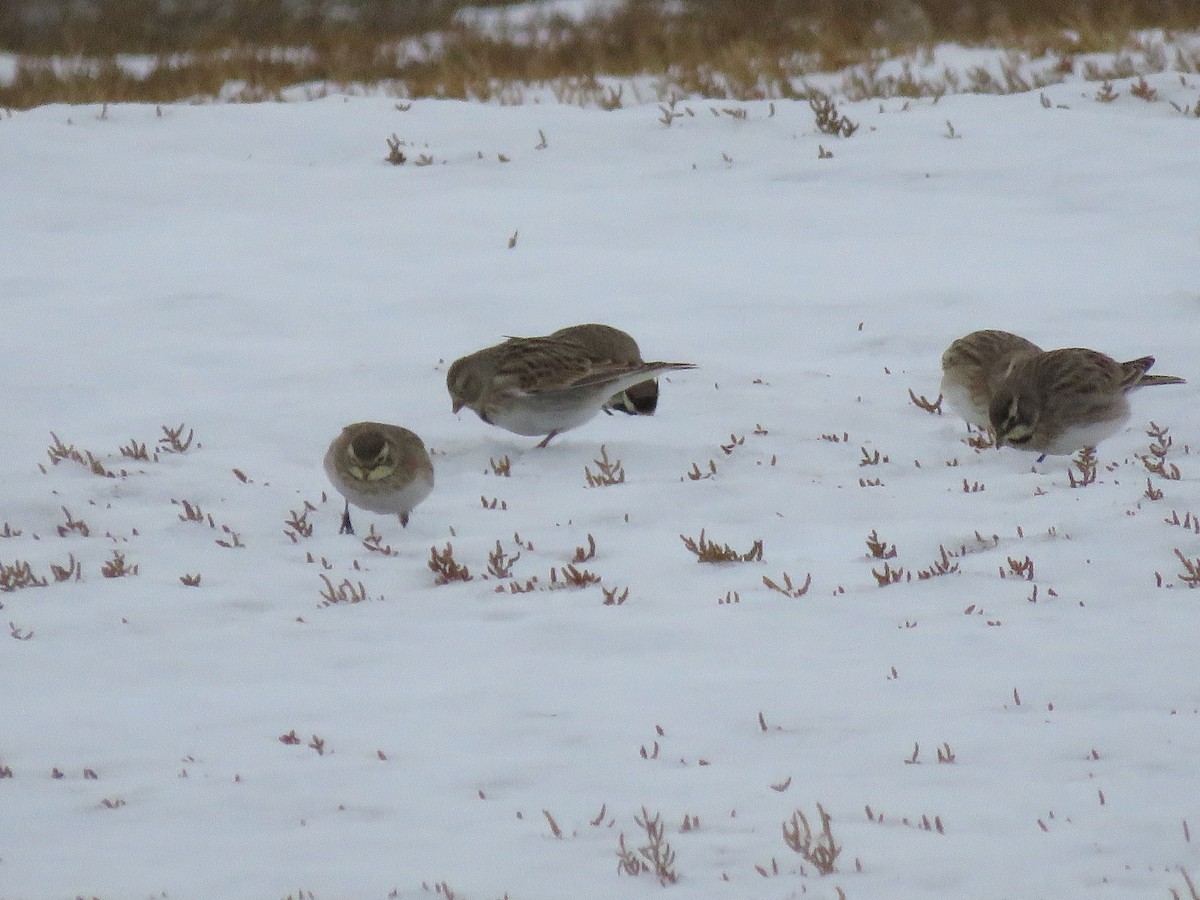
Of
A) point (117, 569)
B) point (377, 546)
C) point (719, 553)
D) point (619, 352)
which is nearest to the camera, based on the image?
point (719, 553)

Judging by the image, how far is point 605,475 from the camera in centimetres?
838

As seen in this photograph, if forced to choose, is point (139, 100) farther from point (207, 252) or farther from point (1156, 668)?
point (1156, 668)

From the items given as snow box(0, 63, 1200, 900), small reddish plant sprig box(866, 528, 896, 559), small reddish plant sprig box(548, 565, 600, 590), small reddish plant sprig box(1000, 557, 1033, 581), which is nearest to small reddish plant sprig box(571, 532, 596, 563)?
snow box(0, 63, 1200, 900)

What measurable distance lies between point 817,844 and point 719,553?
9.04ft

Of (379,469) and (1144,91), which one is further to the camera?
(1144,91)

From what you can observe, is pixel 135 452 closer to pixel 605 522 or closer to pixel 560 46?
pixel 605 522

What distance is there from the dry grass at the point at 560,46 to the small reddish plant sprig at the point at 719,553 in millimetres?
10862

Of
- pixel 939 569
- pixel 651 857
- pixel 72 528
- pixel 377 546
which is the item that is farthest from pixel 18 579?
pixel 939 569

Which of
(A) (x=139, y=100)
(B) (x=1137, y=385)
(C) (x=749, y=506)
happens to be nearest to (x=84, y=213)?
(A) (x=139, y=100)

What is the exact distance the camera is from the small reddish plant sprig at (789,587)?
631 cm

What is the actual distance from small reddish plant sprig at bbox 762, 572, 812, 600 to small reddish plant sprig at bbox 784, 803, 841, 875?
81.1 inches

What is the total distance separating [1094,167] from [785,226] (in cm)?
301

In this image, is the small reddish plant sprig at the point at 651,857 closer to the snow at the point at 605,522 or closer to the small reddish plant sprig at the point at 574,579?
the snow at the point at 605,522

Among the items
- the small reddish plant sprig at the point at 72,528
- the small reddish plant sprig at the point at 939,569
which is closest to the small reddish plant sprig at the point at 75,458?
the small reddish plant sprig at the point at 72,528
